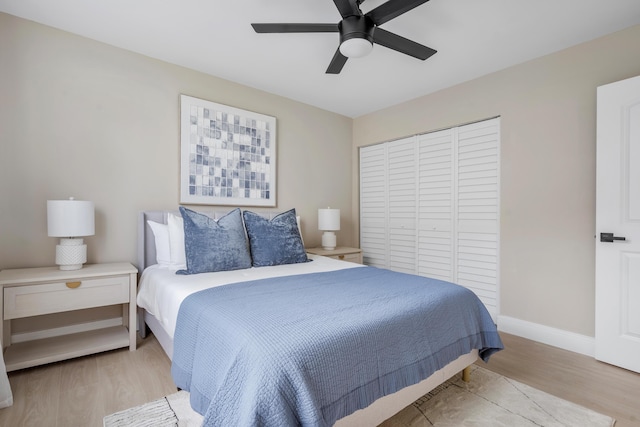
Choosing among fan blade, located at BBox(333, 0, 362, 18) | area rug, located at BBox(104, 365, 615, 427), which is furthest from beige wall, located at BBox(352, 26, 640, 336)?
fan blade, located at BBox(333, 0, 362, 18)

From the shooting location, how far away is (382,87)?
3.45 meters

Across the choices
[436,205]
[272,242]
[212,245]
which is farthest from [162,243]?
[436,205]

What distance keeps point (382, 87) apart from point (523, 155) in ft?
5.22

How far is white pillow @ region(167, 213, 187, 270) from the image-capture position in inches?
98.2

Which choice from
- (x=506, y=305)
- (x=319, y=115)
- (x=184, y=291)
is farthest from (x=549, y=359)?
(x=319, y=115)

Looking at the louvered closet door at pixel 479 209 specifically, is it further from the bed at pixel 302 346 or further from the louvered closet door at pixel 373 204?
the bed at pixel 302 346

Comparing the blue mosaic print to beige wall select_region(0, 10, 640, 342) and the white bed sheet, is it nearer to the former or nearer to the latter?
beige wall select_region(0, 10, 640, 342)

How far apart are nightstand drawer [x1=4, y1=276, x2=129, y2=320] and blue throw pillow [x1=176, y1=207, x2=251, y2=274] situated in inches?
18.7

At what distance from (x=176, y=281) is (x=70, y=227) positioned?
2.95 ft

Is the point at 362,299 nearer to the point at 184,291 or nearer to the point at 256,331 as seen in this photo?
the point at 256,331

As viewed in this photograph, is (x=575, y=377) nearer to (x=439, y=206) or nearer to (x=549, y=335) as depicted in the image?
(x=549, y=335)

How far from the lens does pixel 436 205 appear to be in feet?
11.7

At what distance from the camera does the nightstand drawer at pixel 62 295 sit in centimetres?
195

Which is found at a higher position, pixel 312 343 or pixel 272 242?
pixel 272 242
